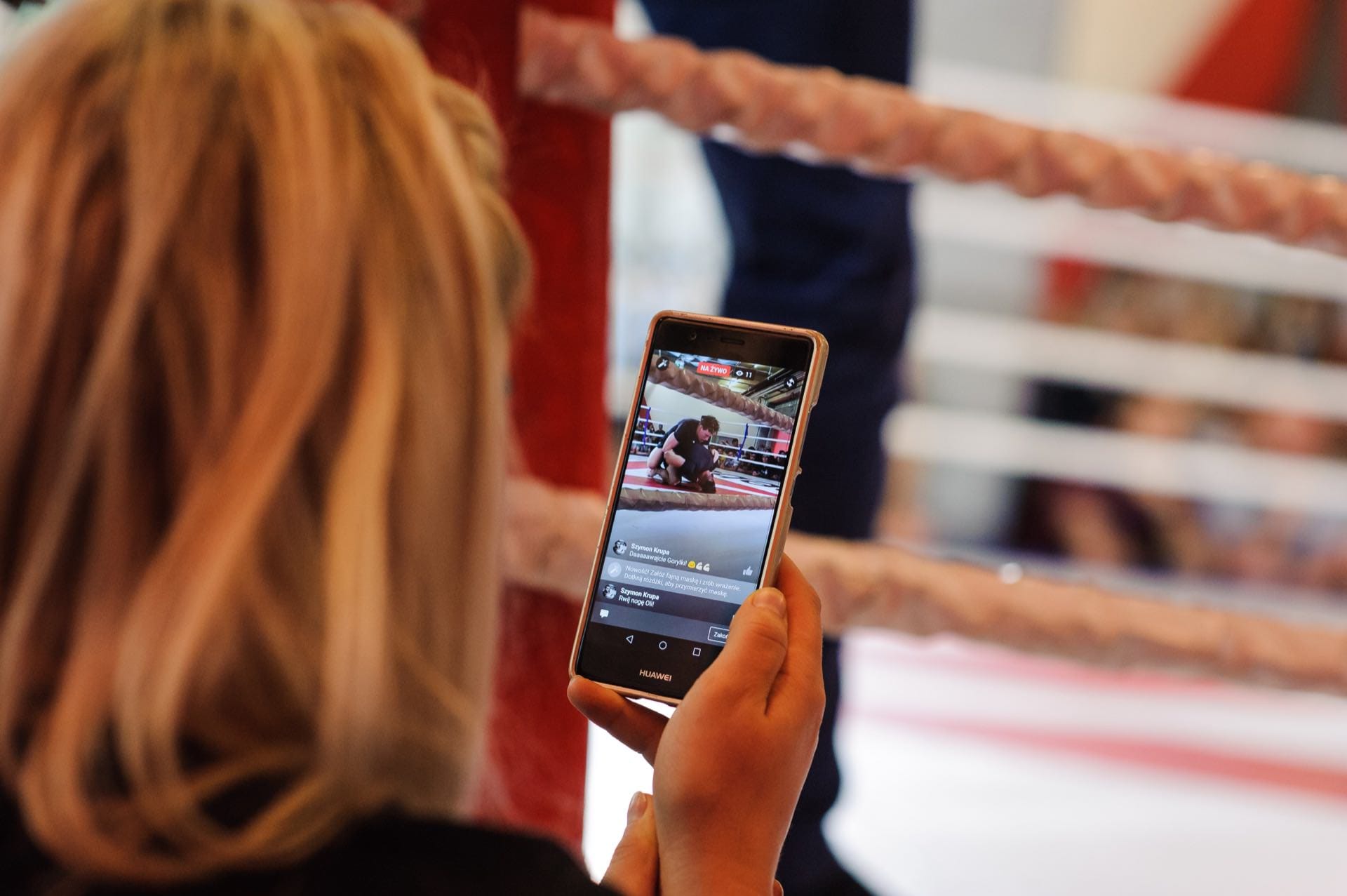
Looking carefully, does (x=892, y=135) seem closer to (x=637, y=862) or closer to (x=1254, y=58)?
(x=637, y=862)

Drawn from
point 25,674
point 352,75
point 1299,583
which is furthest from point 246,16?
point 1299,583

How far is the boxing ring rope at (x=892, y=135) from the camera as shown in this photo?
446 millimetres

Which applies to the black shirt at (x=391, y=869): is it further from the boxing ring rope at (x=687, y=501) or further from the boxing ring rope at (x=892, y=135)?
the boxing ring rope at (x=892, y=135)

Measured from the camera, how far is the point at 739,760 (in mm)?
364

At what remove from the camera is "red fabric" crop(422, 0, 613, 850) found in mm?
479

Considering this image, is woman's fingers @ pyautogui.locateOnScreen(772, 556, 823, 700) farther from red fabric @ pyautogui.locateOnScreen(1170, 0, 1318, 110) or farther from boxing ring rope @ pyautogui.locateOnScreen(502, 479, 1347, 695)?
red fabric @ pyautogui.locateOnScreen(1170, 0, 1318, 110)


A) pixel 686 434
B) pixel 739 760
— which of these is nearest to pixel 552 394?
pixel 686 434

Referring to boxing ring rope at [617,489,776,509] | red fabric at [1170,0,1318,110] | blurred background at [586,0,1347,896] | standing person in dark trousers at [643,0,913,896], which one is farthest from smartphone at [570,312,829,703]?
red fabric at [1170,0,1318,110]

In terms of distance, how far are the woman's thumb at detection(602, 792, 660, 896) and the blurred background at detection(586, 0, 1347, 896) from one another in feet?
4.46

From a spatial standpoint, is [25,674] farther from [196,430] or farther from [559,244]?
[559,244]

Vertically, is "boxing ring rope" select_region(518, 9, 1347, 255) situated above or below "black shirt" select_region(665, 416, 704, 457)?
above

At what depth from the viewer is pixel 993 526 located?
137 inches

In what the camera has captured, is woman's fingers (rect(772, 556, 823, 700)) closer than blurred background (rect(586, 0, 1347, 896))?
Yes

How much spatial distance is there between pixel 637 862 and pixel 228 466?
0.21m
